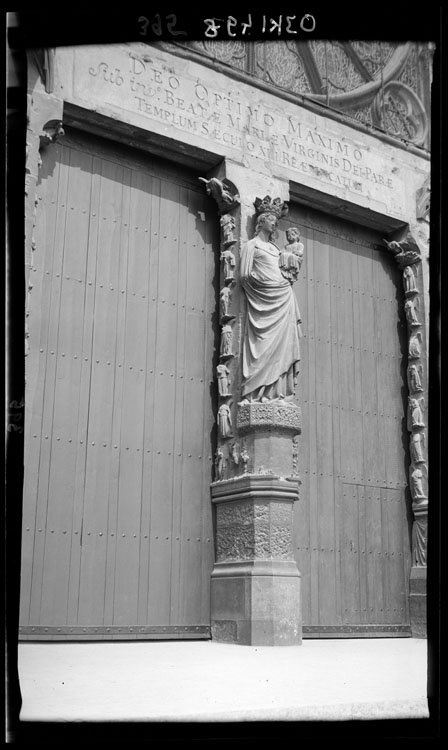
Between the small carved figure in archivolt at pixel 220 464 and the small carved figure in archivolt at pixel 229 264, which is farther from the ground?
the small carved figure in archivolt at pixel 229 264

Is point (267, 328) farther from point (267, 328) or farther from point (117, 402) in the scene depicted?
point (117, 402)

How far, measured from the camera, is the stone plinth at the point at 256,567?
21.7 feet

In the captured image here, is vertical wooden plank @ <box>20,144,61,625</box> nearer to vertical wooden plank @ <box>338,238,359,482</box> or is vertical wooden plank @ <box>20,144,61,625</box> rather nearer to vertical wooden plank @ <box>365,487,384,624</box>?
vertical wooden plank @ <box>338,238,359,482</box>

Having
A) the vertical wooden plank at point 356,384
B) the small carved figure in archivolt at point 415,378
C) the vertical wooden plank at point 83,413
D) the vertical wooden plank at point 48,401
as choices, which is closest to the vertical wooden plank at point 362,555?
the vertical wooden plank at point 356,384

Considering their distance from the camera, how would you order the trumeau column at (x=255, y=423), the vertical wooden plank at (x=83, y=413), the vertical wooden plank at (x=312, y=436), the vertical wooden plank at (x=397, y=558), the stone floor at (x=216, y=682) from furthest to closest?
the vertical wooden plank at (x=397, y=558), the vertical wooden plank at (x=312, y=436), the trumeau column at (x=255, y=423), the vertical wooden plank at (x=83, y=413), the stone floor at (x=216, y=682)

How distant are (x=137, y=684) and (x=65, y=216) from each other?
14.2ft


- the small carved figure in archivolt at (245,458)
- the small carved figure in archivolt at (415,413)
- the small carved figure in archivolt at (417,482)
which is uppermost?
the small carved figure in archivolt at (415,413)

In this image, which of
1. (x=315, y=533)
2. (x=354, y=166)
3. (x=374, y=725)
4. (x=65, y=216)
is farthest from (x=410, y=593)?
(x=374, y=725)

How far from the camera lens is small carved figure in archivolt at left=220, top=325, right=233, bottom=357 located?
Result: 24.3 feet

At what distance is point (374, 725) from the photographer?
7.77 feet

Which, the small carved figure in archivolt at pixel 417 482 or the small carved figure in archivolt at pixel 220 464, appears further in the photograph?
the small carved figure in archivolt at pixel 417 482

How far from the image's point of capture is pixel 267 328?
732 cm

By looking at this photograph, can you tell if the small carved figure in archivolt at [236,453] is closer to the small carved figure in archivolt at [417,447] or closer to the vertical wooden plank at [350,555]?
the vertical wooden plank at [350,555]

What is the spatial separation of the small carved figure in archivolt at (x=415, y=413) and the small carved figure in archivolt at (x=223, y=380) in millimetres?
2350
